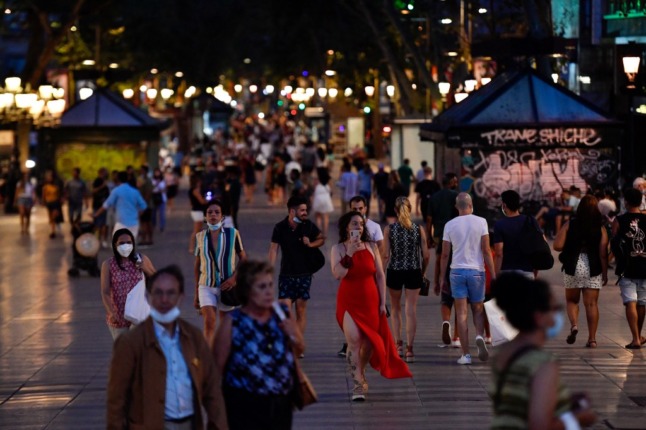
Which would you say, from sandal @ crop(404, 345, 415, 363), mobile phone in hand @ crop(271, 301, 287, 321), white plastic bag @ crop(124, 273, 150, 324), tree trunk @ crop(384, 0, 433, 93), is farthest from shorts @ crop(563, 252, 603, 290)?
tree trunk @ crop(384, 0, 433, 93)

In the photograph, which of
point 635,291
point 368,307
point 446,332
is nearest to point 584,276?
point 635,291

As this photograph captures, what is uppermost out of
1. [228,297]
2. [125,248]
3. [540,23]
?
[540,23]

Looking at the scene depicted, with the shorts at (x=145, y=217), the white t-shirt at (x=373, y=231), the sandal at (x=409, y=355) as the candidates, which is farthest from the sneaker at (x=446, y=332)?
the shorts at (x=145, y=217)

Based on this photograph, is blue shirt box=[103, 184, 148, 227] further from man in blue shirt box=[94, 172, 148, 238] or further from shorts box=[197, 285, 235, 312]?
shorts box=[197, 285, 235, 312]

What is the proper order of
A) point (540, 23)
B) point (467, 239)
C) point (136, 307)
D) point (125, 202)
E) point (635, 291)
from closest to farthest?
point (136, 307) < point (467, 239) < point (635, 291) < point (125, 202) < point (540, 23)

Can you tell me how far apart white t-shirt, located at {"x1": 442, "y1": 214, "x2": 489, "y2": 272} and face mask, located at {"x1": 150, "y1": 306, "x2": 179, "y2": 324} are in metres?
6.89

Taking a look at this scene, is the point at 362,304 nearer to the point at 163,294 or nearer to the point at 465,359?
the point at 465,359

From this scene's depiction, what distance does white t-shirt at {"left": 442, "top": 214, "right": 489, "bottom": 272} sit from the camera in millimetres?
13469

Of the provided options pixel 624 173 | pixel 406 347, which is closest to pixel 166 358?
pixel 406 347

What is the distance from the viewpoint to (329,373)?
43.4 feet

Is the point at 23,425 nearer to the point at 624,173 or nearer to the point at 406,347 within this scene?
the point at 406,347

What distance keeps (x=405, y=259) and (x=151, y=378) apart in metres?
7.08

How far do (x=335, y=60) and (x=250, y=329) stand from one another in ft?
183

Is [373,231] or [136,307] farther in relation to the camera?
[373,231]
